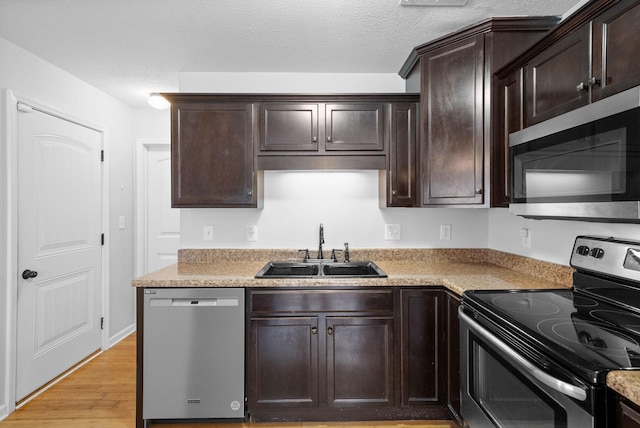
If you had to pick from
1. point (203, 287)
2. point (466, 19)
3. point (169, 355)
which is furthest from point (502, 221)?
point (169, 355)

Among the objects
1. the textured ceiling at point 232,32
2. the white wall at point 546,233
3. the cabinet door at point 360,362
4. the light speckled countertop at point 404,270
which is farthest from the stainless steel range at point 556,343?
the textured ceiling at point 232,32

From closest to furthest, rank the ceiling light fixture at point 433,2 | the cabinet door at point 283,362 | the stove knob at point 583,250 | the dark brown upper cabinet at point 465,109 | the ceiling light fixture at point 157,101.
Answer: the stove knob at point 583,250 < the ceiling light fixture at point 433,2 < the dark brown upper cabinet at point 465,109 < the cabinet door at point 283,362 < the ceiling light fixture at point 157,101

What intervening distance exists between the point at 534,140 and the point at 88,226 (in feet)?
10.7

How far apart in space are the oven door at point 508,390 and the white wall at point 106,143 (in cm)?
273

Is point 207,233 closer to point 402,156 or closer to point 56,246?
point 56,246

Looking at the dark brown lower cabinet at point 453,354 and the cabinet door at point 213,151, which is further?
the cabinet door at point 213,151

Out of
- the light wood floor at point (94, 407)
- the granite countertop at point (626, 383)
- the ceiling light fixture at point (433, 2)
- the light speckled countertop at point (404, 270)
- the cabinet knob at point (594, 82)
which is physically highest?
the ceiling light fixture at point (433, 2)

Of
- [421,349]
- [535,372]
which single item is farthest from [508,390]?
[421,349]

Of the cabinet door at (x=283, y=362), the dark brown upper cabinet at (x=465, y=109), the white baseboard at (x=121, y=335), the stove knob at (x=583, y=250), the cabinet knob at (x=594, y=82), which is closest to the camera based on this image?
the cabinet knob at (x=594, y=82)

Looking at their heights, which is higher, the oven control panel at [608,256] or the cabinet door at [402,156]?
the cabinet door at [402,156]

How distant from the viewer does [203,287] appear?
6.77ft

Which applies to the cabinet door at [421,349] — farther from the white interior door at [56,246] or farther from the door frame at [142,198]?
the door frame at [142,198]

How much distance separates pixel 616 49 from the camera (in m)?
1.26

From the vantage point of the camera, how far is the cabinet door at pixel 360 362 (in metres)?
2.11
